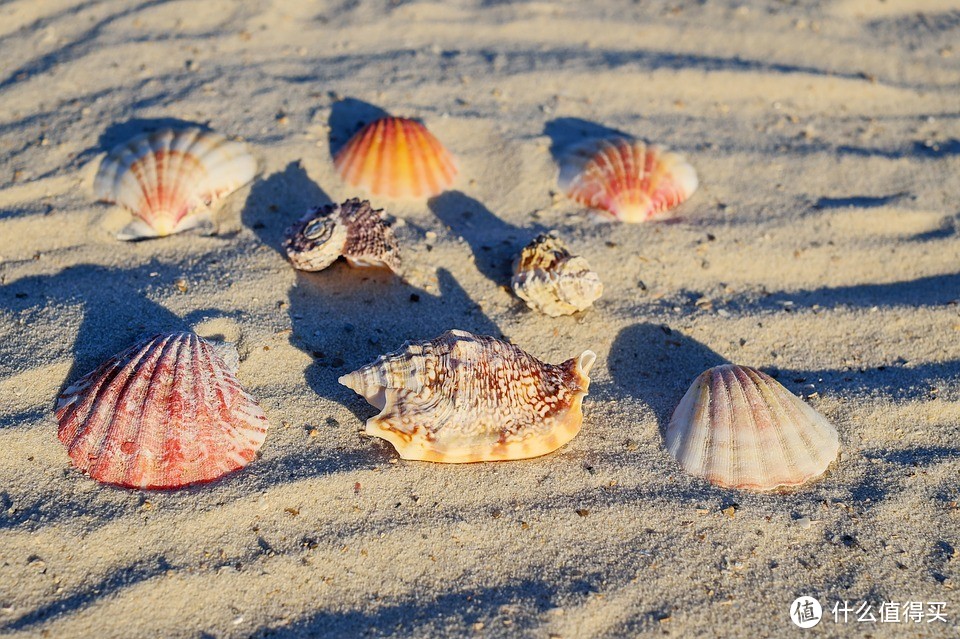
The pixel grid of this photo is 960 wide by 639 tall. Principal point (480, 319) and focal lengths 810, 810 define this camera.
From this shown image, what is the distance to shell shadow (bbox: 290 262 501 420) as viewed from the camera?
3.35 meters

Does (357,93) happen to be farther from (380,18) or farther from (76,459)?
(76,459)

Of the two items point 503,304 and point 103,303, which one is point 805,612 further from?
point 103,303

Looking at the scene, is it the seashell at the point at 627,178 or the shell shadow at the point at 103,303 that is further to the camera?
the seashell at the point at 627,178

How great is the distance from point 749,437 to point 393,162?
86.5 inches

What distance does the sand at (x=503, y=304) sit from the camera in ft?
8.75

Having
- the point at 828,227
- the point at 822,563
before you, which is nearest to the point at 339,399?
the point at 822,563

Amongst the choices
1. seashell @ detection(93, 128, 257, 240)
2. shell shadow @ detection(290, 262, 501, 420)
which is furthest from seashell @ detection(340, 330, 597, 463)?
seashell @ detection(93, 128, 257, 240)

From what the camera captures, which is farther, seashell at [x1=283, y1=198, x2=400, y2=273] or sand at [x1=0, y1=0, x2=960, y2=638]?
seashell at [x1=283, y1=198, x2=400, y2=273]

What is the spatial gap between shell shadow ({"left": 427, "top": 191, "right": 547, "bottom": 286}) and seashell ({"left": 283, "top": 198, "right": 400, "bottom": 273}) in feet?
1.56

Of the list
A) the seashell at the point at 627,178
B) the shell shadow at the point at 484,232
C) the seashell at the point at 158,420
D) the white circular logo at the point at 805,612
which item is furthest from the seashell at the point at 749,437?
the seashell at the point at 158,420

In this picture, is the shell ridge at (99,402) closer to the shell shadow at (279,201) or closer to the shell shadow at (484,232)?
the shell shadow at (279,201)

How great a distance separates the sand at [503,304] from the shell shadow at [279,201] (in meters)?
0.02

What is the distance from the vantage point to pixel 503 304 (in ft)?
12.1

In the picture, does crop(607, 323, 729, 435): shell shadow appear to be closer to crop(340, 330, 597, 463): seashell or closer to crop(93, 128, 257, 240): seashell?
crop(340, 330, 597, 463): seashell
